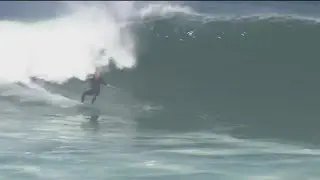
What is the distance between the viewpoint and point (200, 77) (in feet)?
51.4

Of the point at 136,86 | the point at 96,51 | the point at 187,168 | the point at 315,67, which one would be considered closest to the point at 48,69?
the point at 96,51

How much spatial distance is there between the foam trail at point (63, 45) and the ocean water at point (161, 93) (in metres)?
0.05

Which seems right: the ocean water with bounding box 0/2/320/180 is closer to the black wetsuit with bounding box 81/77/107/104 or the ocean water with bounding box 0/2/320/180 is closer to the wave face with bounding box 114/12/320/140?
the wave face with bounding box 114/12/320/140

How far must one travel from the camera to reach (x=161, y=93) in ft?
48.5

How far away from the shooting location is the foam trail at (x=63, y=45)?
17312mm

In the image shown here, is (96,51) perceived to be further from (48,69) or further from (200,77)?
(200,77)

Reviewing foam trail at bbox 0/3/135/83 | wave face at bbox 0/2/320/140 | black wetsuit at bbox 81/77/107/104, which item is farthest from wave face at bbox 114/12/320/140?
black wetsuit at bbox 81/77/107/104

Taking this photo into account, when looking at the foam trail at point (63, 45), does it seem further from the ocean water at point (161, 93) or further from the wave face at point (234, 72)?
the wave face at point (234, 72)

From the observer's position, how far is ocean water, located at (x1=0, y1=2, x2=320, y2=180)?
911cm

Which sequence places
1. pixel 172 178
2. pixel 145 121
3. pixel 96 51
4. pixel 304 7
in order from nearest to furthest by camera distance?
pixel 172 178, pixel 145 121, pixel 96 51, pixel 304 7

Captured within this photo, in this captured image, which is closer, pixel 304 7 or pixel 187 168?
pixel 187 168

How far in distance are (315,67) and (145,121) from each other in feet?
17.4

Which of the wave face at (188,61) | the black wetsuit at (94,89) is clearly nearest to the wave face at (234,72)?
the wave face at (188,61)

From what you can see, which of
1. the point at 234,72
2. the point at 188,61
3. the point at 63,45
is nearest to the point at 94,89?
the point at 188,61
